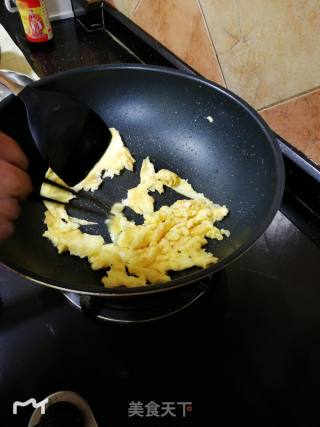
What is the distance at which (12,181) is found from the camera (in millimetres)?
603

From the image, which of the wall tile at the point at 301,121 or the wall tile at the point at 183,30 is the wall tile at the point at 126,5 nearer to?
the wall tile at the point at 183,30

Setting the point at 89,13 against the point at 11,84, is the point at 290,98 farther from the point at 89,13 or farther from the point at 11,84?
the point at 89,13

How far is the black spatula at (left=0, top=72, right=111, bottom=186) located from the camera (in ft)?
2.38

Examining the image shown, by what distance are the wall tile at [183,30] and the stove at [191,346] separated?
0.36 m

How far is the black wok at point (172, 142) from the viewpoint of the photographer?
684 millimetres

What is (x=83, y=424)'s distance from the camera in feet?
1.73

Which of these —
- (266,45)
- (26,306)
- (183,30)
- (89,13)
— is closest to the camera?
(26,306)

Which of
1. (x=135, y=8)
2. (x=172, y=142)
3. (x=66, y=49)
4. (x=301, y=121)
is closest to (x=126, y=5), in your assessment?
(x=135, y=8)

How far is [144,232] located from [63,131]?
0.24 metres

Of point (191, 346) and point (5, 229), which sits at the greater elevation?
point (5, 229)

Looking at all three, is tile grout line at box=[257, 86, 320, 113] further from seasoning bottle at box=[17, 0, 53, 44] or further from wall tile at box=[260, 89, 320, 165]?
seasoning bottle at box=[17, 0, 53, 44]

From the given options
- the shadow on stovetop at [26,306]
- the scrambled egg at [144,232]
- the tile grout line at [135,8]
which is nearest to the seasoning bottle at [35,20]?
the tile grout line at [135,8]

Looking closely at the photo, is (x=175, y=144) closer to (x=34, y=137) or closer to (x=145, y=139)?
(x=145, y=139)

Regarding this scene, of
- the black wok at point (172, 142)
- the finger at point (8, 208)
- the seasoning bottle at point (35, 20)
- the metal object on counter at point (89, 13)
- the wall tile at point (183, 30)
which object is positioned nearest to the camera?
the finger at point (8, 208)
